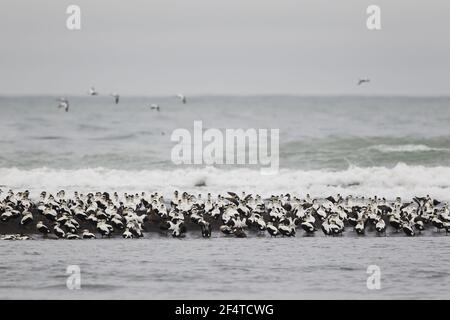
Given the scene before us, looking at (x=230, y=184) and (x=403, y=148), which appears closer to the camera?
(x=230, y=184)

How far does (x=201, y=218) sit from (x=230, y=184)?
9750 mm

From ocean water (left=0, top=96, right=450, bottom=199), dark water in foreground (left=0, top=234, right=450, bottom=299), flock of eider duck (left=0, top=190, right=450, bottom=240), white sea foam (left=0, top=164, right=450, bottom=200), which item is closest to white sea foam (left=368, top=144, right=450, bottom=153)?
ocean water (left=0, top=96, right=450, bottom=199)

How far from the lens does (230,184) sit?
3225cm

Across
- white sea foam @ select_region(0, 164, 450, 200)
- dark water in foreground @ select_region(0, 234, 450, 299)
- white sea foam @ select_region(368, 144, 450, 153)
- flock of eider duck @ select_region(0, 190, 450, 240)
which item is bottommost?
dark water in foreground @ select_region(0, 234, 450, 299)

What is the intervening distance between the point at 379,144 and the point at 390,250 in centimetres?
2112

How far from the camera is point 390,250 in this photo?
68.8 feet

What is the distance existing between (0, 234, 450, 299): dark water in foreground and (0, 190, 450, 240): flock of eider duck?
0.46m

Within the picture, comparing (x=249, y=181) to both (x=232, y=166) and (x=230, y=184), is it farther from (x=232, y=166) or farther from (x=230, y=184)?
(x=232, y=166)

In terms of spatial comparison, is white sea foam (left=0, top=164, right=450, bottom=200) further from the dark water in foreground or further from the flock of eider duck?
the dark water in foreground

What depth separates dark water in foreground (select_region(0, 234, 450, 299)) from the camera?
17.7m

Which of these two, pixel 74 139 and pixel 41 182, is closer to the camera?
pixel 41 182

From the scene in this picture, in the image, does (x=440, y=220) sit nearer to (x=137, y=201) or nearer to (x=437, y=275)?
(x=437, y=275)

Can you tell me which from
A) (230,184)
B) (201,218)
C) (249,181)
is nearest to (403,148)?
(249,181)
